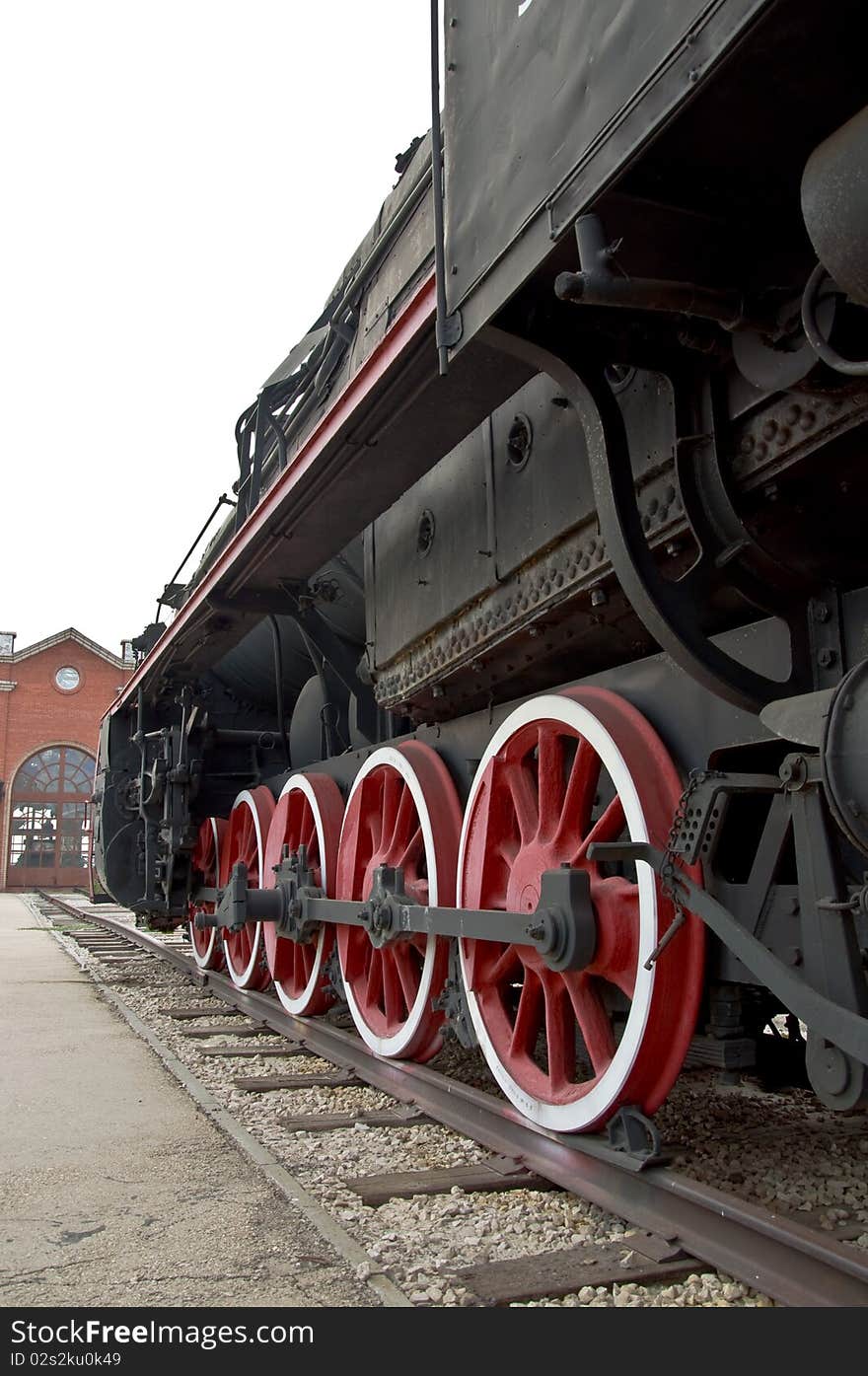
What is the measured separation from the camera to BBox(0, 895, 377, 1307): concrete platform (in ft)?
6.77

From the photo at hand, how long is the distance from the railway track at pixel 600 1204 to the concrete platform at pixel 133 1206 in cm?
30

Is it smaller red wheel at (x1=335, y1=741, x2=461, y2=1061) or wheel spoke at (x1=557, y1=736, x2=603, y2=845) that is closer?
wheel spoke at (x1=557, y1=736, x2=603, y2=845)

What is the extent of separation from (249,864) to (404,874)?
2.41 metres

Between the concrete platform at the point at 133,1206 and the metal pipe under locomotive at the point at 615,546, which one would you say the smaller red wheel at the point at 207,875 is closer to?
the concrete platform at the point at 133,1206

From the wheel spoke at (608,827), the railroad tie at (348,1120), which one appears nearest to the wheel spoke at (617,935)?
the wheel spoke at (608,827)

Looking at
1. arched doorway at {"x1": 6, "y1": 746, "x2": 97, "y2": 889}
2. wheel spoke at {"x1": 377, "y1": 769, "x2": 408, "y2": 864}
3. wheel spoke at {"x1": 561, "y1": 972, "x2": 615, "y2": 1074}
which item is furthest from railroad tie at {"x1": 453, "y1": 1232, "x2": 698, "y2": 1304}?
arched doorway at {"x1": 6, "y1": 746, "x2": 97, "y2": 889}

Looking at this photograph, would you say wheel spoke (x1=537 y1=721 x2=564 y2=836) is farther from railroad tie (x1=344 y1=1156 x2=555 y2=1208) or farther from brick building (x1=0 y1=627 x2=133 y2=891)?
brick building (x1=0 y1=627 x2=133 y2=891)

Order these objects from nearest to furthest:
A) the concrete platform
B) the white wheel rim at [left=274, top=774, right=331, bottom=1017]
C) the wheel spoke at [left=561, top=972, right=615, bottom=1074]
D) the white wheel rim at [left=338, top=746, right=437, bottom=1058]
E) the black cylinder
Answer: the black cylinder < the concrete platform < the wheel spoke at [left=561, top=972, right=615, bottom=1074] < the white wheel rim at [left=338, top=746, right=437, bottom=1058] < the white wheel rim at [left=274, top=774, right=331, bottom=1017]

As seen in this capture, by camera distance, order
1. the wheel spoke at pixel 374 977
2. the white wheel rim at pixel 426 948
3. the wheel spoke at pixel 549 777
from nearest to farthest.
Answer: the wheel spoke at pixel 549 777 < the white wheel rim at pixel 426 948 < the wheel spoke at pixel 374 977

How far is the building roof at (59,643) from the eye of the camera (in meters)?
33.1

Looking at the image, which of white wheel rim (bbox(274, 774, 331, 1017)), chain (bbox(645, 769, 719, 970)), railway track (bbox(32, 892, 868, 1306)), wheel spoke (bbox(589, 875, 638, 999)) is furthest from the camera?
white wheel rim (bbox(274, 774, 331, 1017))

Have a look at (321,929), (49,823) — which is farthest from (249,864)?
(49,823)

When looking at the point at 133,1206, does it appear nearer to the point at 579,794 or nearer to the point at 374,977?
the point at 579,794

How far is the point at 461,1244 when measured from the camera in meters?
2.25
